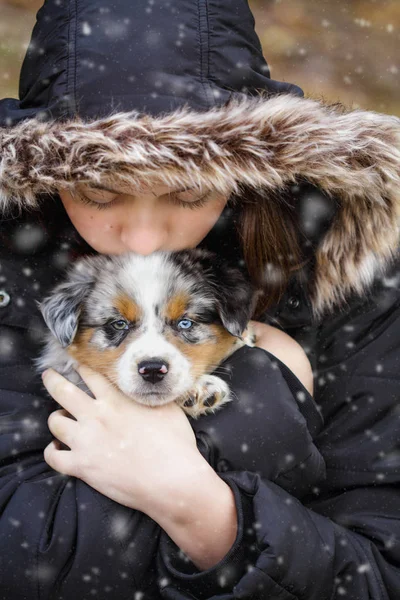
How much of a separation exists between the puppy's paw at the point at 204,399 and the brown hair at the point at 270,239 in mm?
521

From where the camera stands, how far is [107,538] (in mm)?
2457

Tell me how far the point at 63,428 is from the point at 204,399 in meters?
0.52

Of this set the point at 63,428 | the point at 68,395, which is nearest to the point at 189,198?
the point at 68,395

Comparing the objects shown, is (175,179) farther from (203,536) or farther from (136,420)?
(203,536)

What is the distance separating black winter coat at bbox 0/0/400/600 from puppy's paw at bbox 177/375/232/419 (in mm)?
58

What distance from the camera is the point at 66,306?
298cm

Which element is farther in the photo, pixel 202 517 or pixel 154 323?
pixel 154 323

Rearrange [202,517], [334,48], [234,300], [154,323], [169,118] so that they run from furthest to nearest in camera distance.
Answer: [334,48] → [234,300] → [154,323] → [169,118] → [202,517]

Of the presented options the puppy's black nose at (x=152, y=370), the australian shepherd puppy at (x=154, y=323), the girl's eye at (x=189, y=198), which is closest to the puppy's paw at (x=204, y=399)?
the australian shepherd puppy at (x=154, y=323)

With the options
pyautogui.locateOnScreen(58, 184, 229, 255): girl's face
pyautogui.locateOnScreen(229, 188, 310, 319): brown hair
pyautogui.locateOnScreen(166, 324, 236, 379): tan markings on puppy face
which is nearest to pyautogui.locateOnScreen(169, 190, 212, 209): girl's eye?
pyautogui.locateOnScreen(58, 184, 229, 255): girl's face

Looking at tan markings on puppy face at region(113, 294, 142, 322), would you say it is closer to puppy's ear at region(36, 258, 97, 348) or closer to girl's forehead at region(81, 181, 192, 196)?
puppy's ear at region(36, 258, 97, 348)

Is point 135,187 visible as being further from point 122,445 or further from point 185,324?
point 122,445

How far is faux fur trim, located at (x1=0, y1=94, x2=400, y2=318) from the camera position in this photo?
8.37ft

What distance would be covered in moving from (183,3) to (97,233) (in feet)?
2.93
